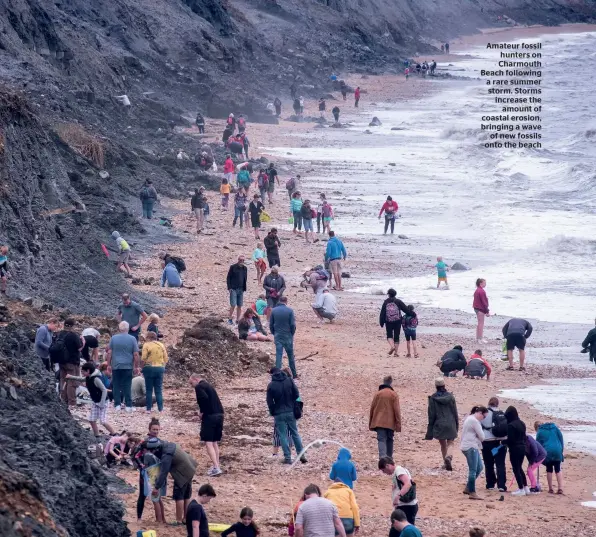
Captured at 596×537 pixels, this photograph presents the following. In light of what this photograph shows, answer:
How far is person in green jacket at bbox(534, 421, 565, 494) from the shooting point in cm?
1296

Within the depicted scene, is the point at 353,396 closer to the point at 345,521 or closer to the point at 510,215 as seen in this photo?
the point at 345,521

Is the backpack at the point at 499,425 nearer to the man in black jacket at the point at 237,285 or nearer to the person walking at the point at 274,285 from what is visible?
the person walking at the point at 274,285

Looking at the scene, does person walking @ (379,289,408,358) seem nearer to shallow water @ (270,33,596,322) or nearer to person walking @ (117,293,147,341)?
person walking @ (117,293,147,341)

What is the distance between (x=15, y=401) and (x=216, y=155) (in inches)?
1231

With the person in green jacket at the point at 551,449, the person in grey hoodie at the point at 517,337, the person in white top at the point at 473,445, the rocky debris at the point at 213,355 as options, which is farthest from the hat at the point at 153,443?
the person in grey hoodie at the point at 517,337

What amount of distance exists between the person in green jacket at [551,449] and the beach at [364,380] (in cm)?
23

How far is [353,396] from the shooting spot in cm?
1648

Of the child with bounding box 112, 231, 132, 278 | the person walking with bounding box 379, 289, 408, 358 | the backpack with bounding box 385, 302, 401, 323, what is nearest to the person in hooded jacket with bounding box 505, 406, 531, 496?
the person walking with bounding box 379, 289, 408, 358

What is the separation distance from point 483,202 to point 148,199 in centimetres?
1421

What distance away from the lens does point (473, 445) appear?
12672mm

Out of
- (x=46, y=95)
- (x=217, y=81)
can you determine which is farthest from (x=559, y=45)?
(x=46, y=95)

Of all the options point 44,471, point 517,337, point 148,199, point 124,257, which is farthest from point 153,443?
point 148,199

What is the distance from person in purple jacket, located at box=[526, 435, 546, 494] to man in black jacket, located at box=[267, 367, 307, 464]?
2.54m

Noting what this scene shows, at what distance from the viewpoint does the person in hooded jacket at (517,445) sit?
42.1 ft
